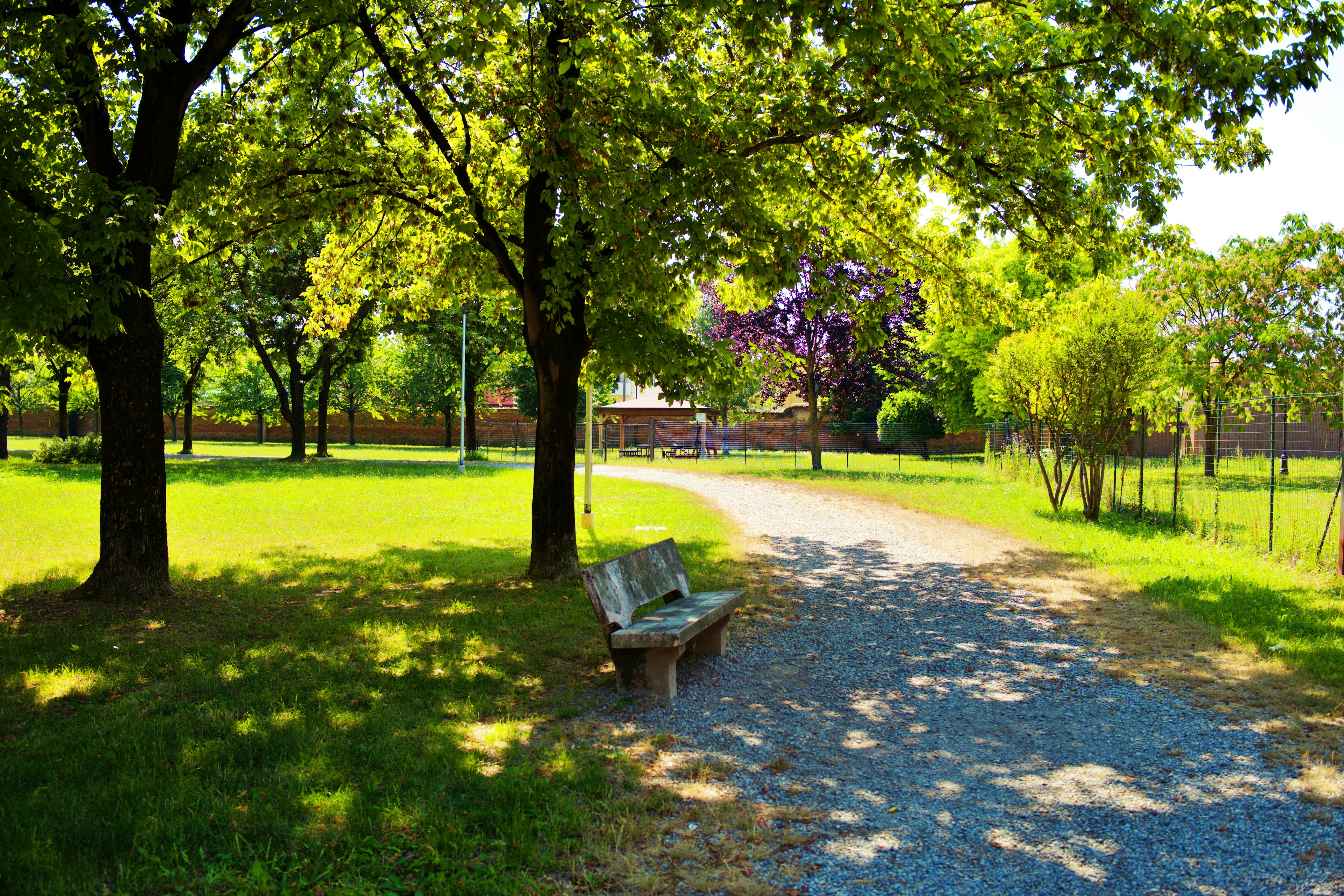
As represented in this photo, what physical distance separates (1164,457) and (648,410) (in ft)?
74.4

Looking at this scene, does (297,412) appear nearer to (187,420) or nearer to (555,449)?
(187,420)

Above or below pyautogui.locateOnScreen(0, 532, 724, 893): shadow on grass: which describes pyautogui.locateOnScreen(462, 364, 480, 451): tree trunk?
above

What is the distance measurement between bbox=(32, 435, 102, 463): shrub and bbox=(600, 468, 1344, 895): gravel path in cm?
2816

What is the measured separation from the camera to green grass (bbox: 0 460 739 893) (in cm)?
332

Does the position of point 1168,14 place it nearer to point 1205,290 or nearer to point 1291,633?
point 1291,633

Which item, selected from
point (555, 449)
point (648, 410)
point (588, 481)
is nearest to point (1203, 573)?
point (555, 449)

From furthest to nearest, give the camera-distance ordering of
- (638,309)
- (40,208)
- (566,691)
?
1. (638,309)
2. (40,208)
3. (566,691)

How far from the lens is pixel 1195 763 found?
4352 mm

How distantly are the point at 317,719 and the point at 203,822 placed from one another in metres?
1.42

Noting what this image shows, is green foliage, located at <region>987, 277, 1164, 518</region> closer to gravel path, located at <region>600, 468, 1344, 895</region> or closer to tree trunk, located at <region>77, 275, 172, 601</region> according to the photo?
gravel path, located at <region>600, 468, 1344, 895</region>

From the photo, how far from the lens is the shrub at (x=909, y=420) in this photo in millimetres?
42562

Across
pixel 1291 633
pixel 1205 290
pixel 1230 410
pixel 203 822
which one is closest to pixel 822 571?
pixel 1291 633

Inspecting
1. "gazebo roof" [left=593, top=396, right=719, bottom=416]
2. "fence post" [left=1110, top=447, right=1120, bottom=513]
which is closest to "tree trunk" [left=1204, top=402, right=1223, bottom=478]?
"fence post" [left=1110, top=447, right=1120, bottom=513]

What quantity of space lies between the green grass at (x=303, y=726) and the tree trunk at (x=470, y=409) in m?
31.3
